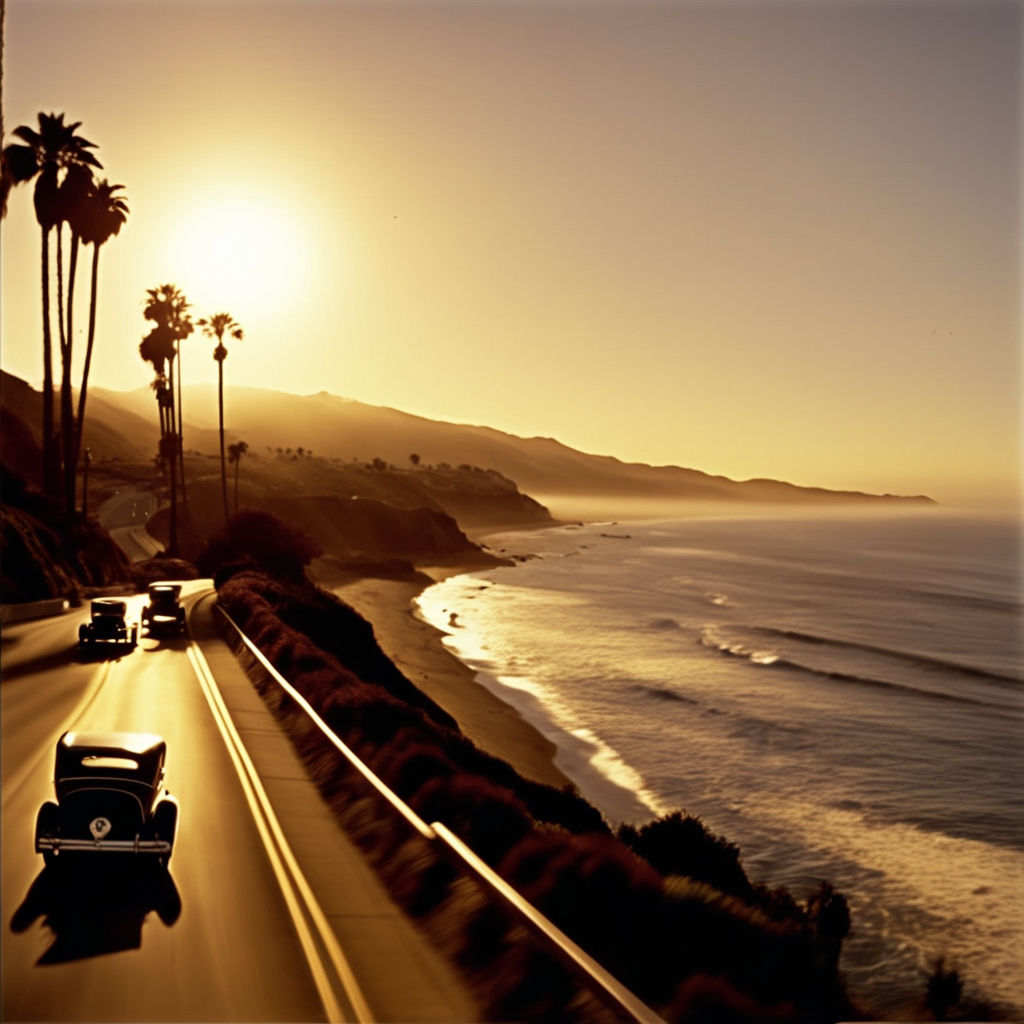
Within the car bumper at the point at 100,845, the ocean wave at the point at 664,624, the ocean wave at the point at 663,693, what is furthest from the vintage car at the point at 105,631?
the ocean wave at the point at 664,624

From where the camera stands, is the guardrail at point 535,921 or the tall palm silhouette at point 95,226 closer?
the guardrail at point 535,921

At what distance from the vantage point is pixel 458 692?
53781 mm

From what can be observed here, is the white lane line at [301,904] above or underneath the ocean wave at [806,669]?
above

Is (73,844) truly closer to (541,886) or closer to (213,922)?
(213,922)

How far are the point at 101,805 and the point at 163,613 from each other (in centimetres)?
3045

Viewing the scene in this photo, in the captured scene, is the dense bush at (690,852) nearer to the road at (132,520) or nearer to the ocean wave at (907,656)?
the ocean wave at (907,656)

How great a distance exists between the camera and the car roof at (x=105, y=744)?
12.2 meters

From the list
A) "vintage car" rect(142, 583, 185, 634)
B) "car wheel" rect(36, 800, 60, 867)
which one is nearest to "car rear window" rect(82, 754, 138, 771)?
"car wheel" rect(36, 800, 60, 867)

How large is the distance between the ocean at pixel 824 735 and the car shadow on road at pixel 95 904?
15941 millimetres

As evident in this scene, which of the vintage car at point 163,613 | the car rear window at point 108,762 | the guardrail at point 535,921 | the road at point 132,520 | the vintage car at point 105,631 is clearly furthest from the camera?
the road at point 132,520

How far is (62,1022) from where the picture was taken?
927cm

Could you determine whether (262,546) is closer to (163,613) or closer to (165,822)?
(163,613)

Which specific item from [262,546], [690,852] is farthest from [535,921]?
[262,546]

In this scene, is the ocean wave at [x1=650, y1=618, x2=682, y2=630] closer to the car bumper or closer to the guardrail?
the guardrail
